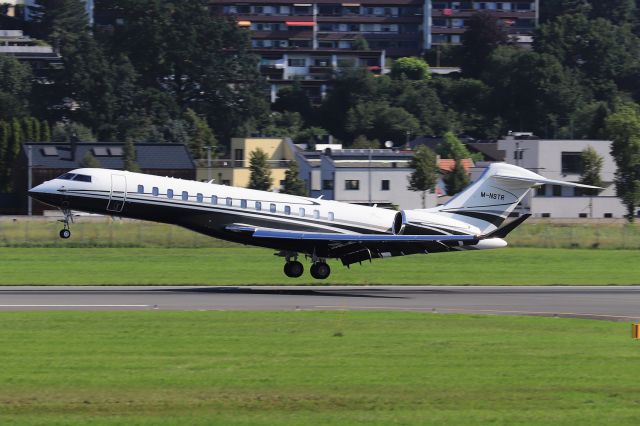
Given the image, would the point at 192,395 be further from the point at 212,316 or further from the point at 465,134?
the point at 465,134

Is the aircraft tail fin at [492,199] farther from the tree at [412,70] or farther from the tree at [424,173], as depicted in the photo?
the tree at [412,70]

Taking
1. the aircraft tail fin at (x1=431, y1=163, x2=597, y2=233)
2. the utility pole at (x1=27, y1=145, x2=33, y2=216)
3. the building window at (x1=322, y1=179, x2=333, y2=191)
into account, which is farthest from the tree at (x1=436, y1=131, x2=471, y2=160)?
the aircraft tail fin at (x1=431, y1=163, x2=597, y2=233)

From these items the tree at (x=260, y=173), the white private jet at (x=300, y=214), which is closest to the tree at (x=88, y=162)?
the tree at (x=260, y=173)

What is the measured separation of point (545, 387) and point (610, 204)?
93984mm

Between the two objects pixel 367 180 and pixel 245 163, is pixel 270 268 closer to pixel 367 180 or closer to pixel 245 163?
pixel 367 180

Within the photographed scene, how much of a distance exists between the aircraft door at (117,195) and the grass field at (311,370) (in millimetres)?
10345

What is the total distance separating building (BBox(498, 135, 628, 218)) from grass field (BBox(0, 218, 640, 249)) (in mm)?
34064

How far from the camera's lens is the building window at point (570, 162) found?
375 ft

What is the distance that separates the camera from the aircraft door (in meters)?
44.4

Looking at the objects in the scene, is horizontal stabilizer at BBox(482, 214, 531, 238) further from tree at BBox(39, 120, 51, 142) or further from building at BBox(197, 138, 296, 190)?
tree at BBox(39, 120, 51, 142)

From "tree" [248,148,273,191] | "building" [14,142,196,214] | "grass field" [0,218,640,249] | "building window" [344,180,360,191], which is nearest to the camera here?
"grass field" [0,218,640,249]

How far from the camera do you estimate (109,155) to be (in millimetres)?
117688

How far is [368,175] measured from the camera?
113 m

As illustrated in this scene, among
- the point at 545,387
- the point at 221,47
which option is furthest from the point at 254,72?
the point at 545,387
